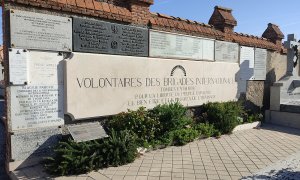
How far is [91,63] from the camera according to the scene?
19.3ft

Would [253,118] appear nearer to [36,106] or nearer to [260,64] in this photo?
[260,64]

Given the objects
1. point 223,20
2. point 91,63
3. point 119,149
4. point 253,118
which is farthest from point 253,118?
point 91,63

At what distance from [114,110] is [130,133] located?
0.77 metres

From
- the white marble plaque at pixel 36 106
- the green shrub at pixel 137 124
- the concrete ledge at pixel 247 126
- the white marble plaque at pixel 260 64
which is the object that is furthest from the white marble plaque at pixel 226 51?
the white marble plaque at pixel 36 106

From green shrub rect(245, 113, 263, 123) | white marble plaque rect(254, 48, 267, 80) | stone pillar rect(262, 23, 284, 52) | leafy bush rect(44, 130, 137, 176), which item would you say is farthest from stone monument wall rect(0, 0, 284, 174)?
stone pillar rect(262, 23, 284, 52)

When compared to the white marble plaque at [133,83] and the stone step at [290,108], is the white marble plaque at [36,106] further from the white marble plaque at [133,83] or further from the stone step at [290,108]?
the stone step at [290,108]

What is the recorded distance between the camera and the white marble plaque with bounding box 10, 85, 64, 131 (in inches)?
197

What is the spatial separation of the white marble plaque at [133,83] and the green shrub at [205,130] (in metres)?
0.84

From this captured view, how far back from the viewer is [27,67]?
505cm

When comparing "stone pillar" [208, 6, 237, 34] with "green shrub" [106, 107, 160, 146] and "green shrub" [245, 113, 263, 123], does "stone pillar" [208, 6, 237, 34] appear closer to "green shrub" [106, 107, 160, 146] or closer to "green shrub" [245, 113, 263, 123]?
"green shrub" [245, 113, 263, 123]

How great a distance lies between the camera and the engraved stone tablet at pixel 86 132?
208 inches

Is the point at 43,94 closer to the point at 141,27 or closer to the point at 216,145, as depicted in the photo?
the point at 141,27

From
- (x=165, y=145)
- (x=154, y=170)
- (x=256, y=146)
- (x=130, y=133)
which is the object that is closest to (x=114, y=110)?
(x=130, y=133)

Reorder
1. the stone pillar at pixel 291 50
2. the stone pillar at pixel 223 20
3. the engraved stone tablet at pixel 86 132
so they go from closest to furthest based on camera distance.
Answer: the engraved stone tablet at pixel 86 132, the stone pillar at pixel 223 20, the stone pillar at pixel 291 50
